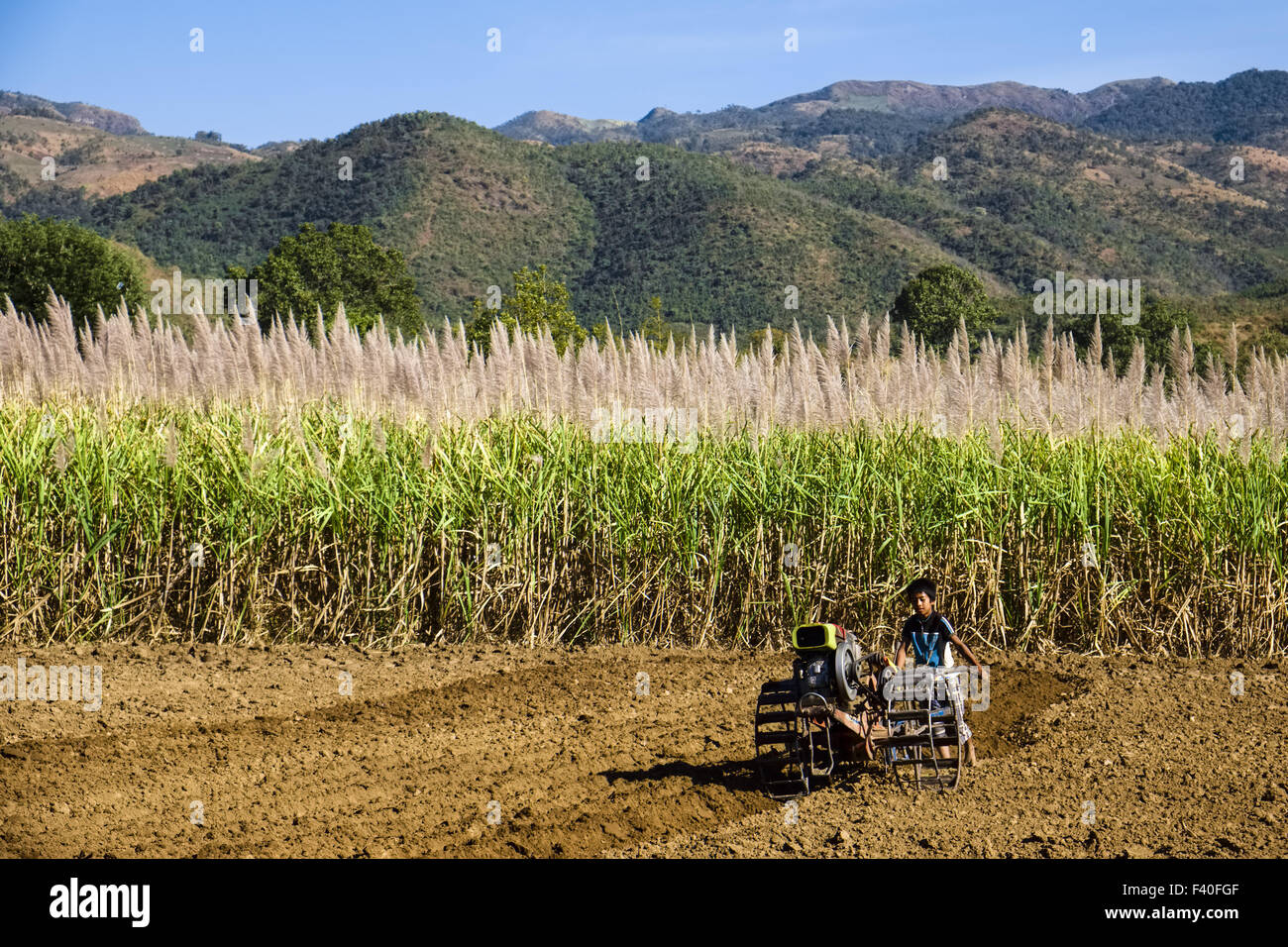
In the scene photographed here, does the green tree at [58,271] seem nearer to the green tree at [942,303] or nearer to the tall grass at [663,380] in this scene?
the green tree at [942,303]

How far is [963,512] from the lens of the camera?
5.64 meters

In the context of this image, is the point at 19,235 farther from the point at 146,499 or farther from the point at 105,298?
the point at 146,499

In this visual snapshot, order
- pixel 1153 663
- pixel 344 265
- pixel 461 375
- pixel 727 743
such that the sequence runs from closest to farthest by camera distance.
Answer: pixel 727 743, pixel 1153 663, pixel 461 375, pixel 344 265

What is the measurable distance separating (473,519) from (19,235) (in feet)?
127

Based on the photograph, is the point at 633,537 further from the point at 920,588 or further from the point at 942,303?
the point at 942,303

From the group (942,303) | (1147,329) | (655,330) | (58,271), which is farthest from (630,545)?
(942,303)

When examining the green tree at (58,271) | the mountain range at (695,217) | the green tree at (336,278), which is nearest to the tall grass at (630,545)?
the green tree at (58,271)

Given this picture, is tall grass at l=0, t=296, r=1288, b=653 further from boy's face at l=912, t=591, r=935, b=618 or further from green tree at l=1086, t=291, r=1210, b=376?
green tree at l=1086, t=291, r=1210, b=376

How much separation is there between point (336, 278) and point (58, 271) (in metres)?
10.9

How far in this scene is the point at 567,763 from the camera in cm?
425

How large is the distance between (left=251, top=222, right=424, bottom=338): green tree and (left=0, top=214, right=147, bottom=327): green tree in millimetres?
5664

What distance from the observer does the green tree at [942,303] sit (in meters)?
42.1

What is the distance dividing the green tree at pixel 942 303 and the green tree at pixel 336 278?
1945 centimetres

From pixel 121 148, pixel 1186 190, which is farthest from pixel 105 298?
pixel 121 148
